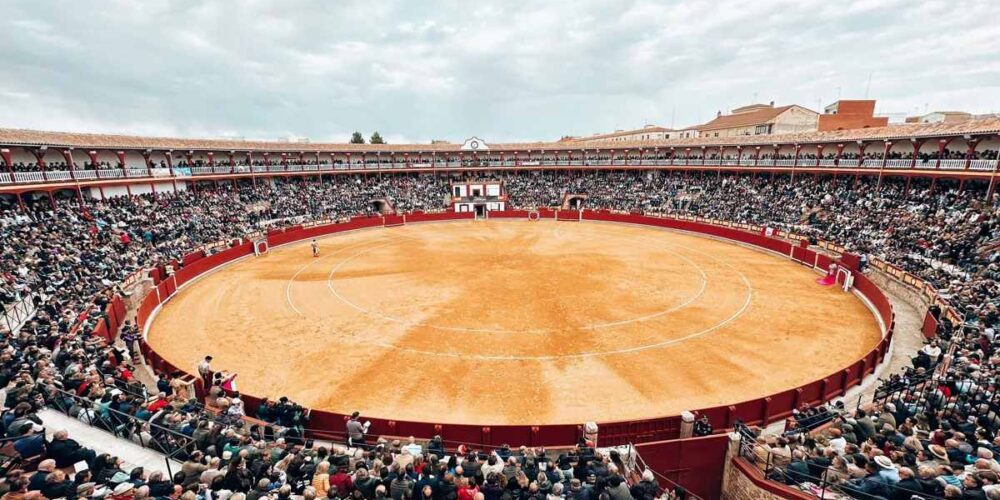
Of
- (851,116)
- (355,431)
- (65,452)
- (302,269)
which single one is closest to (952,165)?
(851,116)

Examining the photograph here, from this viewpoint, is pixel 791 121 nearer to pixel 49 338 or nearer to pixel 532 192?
pixel 532 192

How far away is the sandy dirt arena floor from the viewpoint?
49.5 ft

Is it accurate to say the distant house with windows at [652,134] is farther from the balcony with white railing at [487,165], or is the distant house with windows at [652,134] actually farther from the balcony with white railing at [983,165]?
the balcony with white railing at [983,165]

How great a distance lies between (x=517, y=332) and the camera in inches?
794

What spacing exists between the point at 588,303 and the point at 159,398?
18472 millimetres

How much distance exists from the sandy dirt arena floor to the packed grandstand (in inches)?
98.5

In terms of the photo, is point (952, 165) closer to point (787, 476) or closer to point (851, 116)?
point (851, 116)

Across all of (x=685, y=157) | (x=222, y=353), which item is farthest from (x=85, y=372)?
(x=685, y=157)

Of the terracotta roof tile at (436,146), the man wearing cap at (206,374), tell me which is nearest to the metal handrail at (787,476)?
the man wearing cap at (206,374)

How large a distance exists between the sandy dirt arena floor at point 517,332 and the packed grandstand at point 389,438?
2.50 m

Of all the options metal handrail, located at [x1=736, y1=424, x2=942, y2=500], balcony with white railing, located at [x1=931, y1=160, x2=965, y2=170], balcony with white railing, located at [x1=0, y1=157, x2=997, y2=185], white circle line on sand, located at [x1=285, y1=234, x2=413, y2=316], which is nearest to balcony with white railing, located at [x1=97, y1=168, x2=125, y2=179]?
balcony with white railing, located at [x1=0, y1=157, x2=997, y2=185]

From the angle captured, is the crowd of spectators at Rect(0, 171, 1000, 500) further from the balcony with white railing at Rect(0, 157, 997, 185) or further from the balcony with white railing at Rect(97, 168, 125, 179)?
the balcony with white railing at Rect(97, 168, 125, 179)

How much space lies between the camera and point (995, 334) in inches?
561

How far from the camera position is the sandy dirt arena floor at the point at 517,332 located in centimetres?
1509
